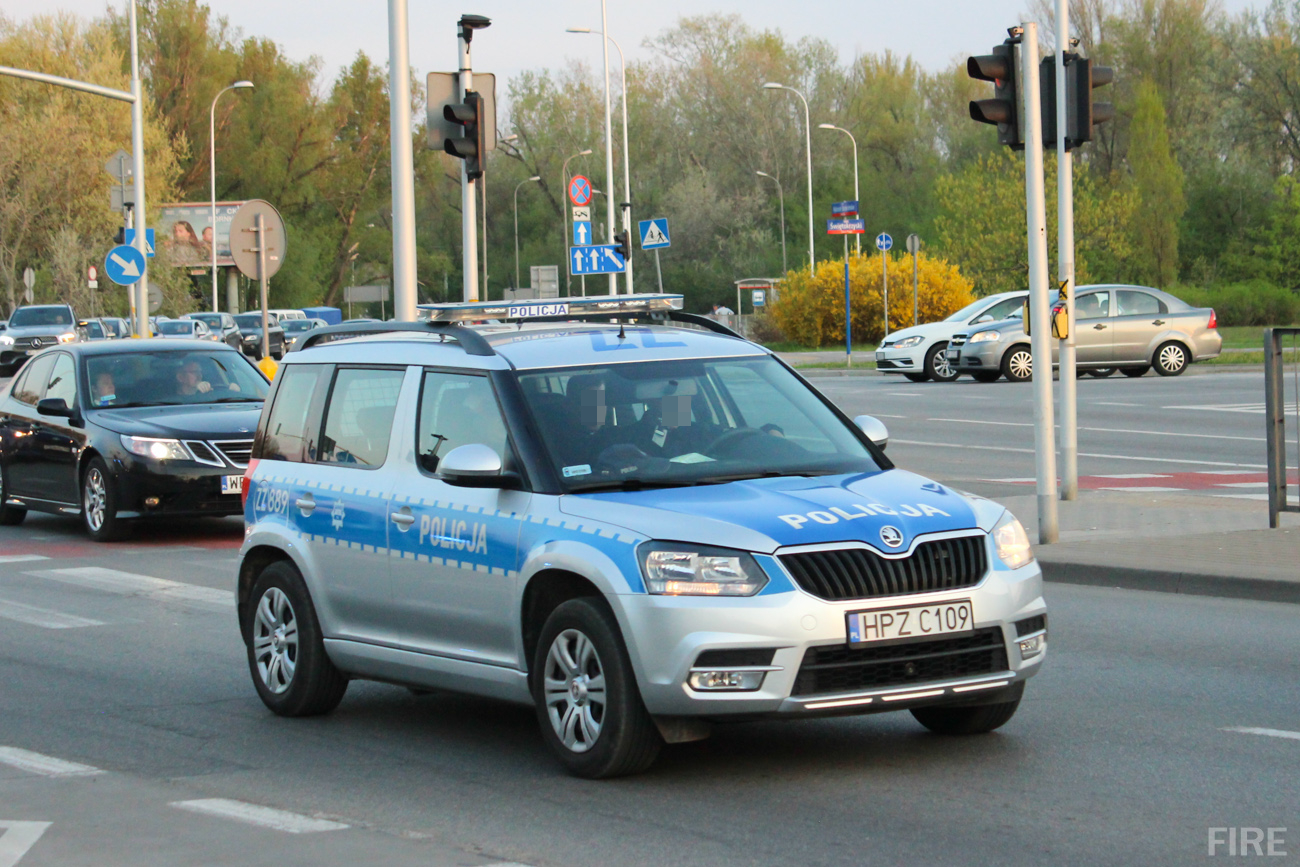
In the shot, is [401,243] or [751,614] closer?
[751,614]

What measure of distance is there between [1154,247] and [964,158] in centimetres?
1882

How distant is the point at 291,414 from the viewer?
8.16 metres

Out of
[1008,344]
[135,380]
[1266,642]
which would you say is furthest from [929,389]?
[1266,642]

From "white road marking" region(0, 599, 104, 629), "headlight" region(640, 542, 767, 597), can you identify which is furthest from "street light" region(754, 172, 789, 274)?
"headlight" region(640, 542, 767, 597)

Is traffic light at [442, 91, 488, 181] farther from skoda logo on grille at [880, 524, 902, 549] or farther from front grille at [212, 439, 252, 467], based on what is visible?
skoda logo on grille at [880, 524, 902, 549]

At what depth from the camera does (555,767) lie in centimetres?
650

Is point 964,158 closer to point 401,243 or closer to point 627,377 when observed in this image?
point 401,243

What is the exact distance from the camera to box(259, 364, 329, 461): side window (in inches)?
316

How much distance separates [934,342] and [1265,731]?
28.0 m

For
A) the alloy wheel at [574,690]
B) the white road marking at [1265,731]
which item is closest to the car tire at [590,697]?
the alloy wheel at [574,690]

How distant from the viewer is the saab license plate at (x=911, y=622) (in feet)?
19.2

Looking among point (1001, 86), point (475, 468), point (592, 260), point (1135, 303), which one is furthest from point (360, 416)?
point (592, 260)

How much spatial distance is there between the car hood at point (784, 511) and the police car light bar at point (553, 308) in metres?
1.58

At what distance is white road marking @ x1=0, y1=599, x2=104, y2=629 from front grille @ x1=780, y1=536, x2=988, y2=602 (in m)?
6.04
